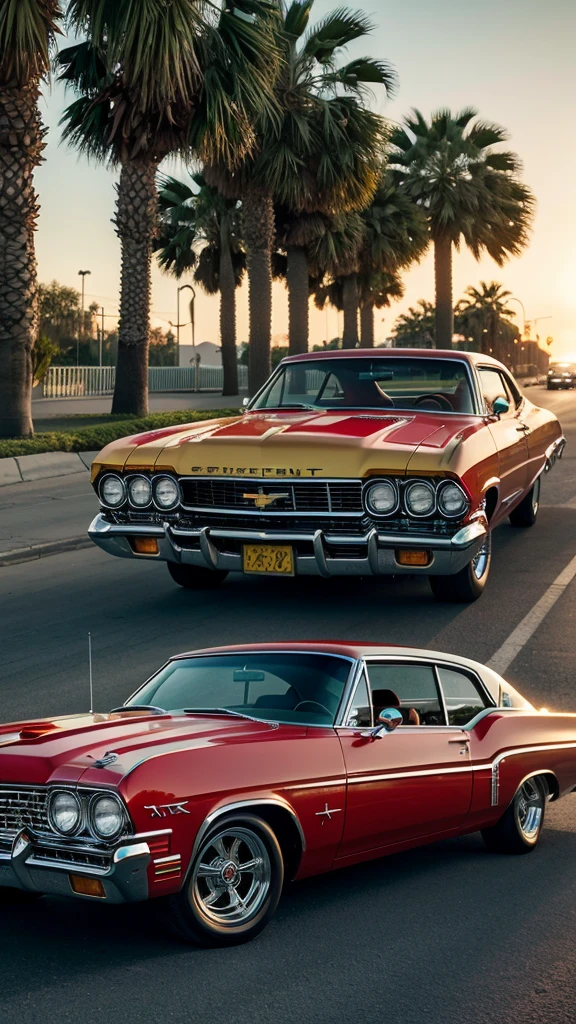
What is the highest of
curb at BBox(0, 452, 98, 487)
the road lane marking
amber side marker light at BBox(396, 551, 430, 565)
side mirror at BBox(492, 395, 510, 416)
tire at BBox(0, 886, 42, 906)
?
side mirror at BBox(492, 395, 510, 416)

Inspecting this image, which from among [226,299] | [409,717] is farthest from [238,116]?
[226,299]

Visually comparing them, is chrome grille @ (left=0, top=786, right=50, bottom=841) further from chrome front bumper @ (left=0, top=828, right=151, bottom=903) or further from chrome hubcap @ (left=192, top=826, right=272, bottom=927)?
chrome hubcap @ (left=192, top=826, right=272, bottom=927)

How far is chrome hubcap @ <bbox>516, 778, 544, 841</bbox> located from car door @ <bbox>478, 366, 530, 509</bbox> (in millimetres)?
5334

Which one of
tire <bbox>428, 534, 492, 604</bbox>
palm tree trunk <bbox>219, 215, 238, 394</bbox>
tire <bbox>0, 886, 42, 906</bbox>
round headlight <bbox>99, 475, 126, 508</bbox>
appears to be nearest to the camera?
tire <bbox>0, 886, 42, 906</bbox>

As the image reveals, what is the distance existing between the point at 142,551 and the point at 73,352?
10099 cm

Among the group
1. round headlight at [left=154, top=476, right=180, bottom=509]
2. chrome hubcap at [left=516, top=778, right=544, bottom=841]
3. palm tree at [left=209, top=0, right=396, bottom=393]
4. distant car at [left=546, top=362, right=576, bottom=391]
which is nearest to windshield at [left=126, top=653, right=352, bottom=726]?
chrome hubcap at [left=516, top=778, right=544, bottom=841]

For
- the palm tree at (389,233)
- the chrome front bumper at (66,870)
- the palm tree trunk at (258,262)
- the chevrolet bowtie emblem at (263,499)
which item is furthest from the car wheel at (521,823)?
the palm tree at (389,233)

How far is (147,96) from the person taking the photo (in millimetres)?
21453

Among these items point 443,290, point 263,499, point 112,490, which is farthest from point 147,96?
point 443,290

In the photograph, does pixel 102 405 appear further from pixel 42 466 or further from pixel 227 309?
pixel 42 466

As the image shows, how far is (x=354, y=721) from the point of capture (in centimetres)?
537

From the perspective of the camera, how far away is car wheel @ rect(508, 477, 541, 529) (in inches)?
597

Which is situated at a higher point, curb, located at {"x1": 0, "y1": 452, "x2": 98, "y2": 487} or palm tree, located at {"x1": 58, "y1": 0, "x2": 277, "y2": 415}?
palm tree, located at {"x1": 58, "y1": 0, "x2": 277, "y2": 415}

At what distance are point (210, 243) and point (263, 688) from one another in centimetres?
4324
